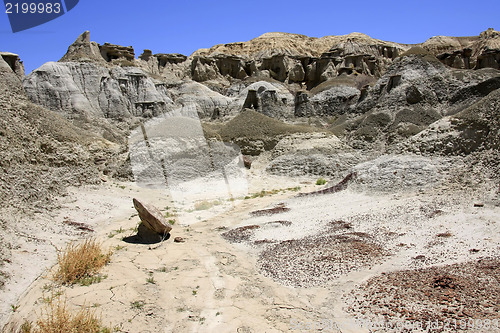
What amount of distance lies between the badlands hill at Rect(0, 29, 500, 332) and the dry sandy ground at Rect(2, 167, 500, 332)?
0.05 metres

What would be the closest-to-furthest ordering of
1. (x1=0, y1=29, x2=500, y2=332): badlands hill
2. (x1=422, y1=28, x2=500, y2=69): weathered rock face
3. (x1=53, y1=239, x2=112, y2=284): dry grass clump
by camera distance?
(x1=0, y1=29, x2=500, y2=332): badlands hill
(x1=53, y1=239, x2=112, y2=284): dry grass clump
(x1=422, y1=28, x2=500, y2=69): weathered rock face

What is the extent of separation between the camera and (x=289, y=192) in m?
19.4

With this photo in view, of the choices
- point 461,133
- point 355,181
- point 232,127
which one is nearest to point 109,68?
point 232,127

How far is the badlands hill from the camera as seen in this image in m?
6.86

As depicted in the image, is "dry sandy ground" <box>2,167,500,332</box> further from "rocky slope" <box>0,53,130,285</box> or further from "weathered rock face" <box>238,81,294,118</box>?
"weathered rock face" <box>238,81,294,118</box>

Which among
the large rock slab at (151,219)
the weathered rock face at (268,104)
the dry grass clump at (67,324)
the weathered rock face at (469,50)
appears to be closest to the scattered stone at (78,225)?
the large rock slab at (151,219)

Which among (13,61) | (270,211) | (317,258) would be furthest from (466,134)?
(13,61)

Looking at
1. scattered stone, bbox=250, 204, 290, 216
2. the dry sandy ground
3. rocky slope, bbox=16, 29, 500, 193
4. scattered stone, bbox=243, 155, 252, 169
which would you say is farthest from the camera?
rocky slope, bbox=16, 29, 500, 193

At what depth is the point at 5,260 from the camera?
7625 millimetres

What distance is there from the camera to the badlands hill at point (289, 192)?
6.86 metres

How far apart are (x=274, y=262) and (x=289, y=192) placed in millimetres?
10966

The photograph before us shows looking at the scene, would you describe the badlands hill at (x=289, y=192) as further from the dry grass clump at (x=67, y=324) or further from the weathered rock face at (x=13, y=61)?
the weathered rock face at (x=13, y=61)

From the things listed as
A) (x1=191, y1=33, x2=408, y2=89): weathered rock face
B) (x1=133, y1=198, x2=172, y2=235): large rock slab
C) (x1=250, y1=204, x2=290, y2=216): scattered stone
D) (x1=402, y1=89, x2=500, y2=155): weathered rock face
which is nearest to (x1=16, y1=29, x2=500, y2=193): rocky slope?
(x1=191, y1=33, x2=408, y2=89): weathered rock face

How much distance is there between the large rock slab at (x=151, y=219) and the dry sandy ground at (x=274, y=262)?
21.2 inches
